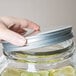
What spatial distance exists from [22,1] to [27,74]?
63 centimetres

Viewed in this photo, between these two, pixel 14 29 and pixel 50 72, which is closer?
pixel 50 72

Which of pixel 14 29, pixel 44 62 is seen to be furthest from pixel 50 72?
pixel 14 29

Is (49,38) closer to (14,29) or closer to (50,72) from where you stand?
(50,72)

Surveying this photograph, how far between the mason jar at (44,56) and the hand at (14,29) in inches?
0.4

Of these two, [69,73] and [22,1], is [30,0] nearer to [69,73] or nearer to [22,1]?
[22,1]

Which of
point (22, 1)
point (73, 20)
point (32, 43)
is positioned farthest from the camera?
point (73, 20)

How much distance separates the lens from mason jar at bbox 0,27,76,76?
31 centimetres

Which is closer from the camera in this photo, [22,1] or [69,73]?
[69,73]

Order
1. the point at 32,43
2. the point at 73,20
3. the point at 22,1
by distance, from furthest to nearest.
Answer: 1. the point at 73,20
2. the point at 22,1
3. the point at 32,43

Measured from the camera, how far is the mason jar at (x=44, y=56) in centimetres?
31

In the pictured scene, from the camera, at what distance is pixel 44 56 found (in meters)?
0.32

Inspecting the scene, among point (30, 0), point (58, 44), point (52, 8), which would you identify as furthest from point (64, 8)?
point (58, 44)

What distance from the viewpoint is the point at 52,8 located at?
0.97 metres

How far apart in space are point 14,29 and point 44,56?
149 mm
